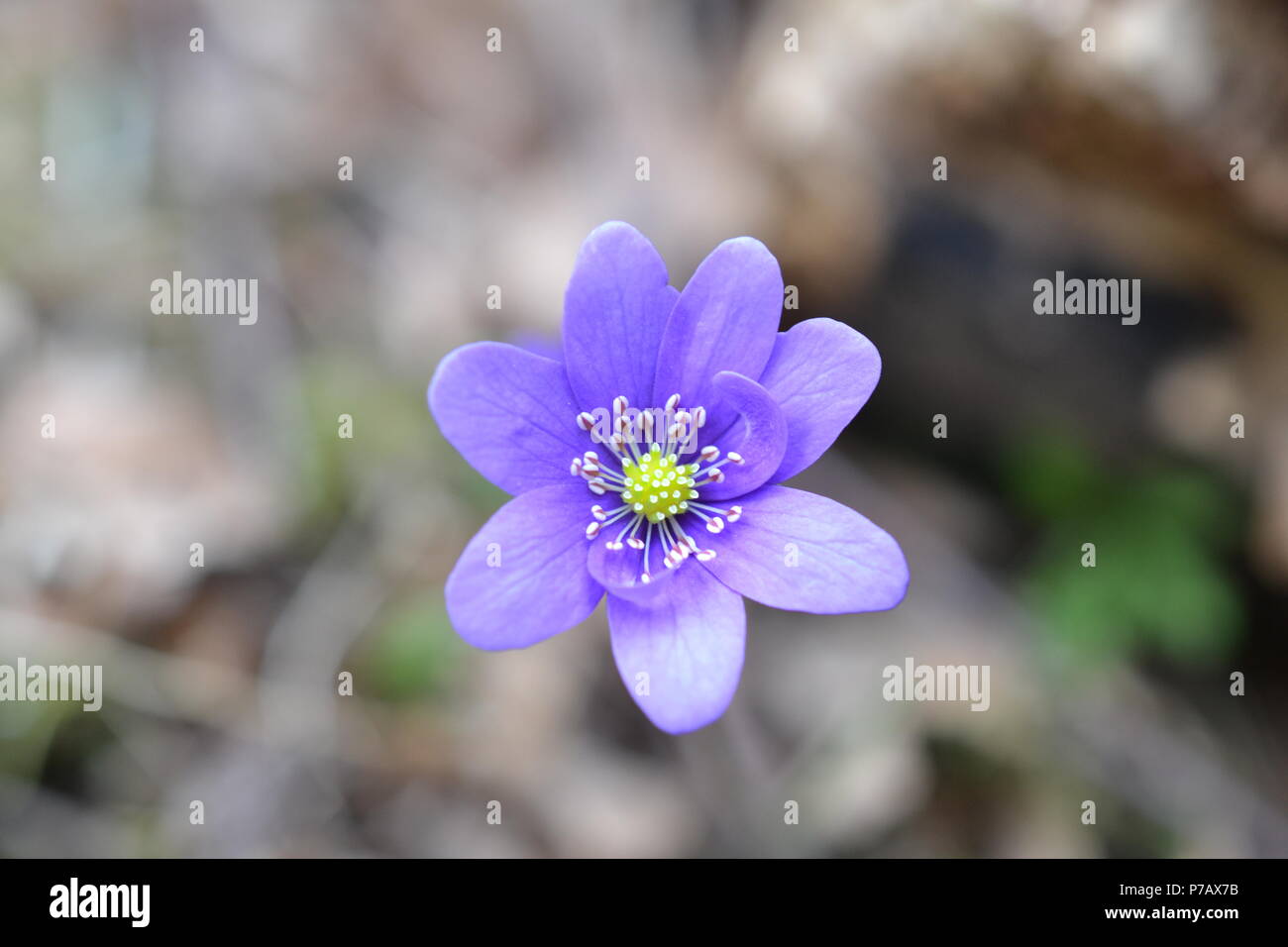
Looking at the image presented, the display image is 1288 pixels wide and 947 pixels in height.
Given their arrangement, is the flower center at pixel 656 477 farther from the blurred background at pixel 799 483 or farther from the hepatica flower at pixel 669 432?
the blurred background at pixel 799 483

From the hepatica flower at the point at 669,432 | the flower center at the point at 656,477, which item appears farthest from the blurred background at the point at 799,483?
the hepatica flower at the point at 669,432

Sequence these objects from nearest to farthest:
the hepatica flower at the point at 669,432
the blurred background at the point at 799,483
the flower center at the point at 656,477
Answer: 1. the hepatica flower at the point at 669,432
2. the flower center at the point at 656,477
3. the blurred background at the point at 799,483

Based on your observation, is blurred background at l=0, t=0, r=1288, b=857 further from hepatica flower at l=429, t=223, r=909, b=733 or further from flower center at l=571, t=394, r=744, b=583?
hepatica flower at l=429, t=223, r=909, b=733

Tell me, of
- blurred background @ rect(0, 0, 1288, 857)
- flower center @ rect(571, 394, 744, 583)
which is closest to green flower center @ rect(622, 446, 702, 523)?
flower center @ rect(571, 394, 744, 583)

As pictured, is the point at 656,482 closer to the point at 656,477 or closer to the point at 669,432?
the point at 656,477

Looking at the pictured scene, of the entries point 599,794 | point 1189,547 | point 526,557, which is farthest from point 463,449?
point 1189,547

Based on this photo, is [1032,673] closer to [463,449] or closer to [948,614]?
[948,614]

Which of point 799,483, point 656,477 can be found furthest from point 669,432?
point 799,483
